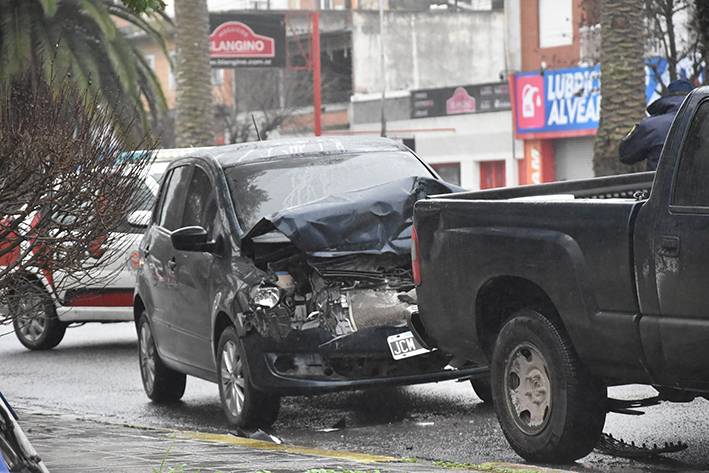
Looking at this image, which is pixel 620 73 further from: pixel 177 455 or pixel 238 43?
pixel 238 43

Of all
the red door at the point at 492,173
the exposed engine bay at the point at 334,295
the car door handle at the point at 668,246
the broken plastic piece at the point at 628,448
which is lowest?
the red door at the point at 492,173

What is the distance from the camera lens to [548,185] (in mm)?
7766

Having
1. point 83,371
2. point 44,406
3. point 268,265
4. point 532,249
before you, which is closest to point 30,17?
point 83,371

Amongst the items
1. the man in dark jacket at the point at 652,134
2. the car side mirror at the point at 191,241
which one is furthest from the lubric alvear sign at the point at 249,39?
the car side mirror at the point at 191,241

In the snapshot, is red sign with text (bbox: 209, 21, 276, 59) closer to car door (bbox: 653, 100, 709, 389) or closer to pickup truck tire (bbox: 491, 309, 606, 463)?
pickup truck tire (bbox: 491, 309, 606, 463)

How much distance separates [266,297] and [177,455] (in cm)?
182

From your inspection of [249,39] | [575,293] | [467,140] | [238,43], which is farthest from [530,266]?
[467,140]

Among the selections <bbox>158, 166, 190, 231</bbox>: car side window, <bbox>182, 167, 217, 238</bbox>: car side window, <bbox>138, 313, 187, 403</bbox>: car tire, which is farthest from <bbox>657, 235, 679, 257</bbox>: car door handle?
<bbox>138, 313, 187, 403</bbox>: car tire

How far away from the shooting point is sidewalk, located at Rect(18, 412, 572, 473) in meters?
5.45

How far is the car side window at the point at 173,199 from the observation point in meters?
9.19

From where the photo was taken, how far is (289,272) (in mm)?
8016

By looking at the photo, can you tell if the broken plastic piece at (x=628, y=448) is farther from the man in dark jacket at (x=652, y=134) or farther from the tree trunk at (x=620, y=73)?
the tree trunk at (x=620, y=73)

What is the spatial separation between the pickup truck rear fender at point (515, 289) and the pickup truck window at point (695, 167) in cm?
57

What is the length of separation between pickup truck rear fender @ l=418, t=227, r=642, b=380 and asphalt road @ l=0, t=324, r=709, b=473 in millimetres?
689
